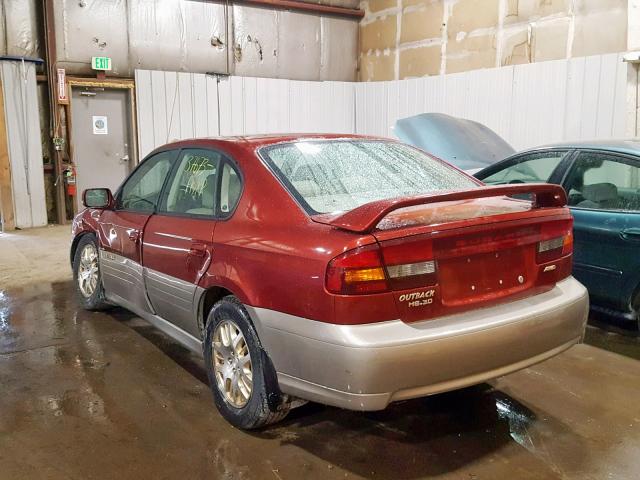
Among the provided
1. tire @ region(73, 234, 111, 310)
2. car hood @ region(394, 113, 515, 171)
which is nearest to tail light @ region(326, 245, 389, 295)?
tire @ region(73, 234, 111, 310)

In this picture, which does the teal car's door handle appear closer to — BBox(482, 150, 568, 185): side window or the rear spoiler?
BBox(482, 150, 568, 185): side window

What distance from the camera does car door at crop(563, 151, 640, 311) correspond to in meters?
3.83

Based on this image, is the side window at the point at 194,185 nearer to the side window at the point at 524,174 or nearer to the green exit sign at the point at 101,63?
the side window at the point at 524,174

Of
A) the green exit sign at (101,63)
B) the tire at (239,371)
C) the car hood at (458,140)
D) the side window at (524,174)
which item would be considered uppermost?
the green exit sign at (101,63)

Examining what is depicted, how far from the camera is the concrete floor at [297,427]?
252 cm

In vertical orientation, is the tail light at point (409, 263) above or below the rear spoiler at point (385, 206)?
below

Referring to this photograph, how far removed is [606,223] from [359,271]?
244 cm

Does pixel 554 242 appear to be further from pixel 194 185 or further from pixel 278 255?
pixel 194 185

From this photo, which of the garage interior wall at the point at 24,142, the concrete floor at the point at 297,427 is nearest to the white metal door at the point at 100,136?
the garage interior wall at the point at 24,142

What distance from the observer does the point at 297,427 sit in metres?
2.90

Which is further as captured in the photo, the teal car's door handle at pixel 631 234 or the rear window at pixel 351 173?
the teal car's door handle at pixel 631 234

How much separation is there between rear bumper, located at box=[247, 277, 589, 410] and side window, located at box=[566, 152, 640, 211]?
1784mm

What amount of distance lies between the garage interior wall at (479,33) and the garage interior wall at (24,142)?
6385 millimetres

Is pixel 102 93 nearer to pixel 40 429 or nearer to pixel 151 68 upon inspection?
pixel 151 68
